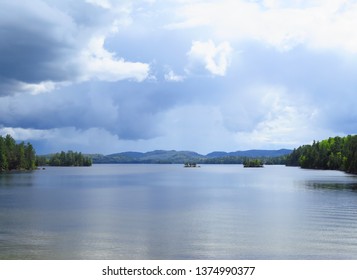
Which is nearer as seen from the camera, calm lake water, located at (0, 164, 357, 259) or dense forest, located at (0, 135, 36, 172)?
calm lake water, located at (0, 164, 357, 259)

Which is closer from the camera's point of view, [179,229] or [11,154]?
[179,229]

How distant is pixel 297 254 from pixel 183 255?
26.8 feet

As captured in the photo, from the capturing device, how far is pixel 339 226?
42031 mm

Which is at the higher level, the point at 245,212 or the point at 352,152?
the point at 352,152

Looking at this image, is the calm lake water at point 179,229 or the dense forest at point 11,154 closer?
the calm lake water at point 179,229

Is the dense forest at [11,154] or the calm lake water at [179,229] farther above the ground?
the dense forest at [11,154]

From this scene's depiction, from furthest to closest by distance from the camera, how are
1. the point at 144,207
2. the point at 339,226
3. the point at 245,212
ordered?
1. the point at 144,207
2. the point at 245,212
3. the point at 339,226

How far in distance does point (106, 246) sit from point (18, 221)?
17041mm

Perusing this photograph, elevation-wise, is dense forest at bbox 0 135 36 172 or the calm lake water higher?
dense forest at bbox 0 135 36 172

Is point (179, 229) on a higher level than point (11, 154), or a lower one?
lower

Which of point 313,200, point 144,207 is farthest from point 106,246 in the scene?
point 313,200
